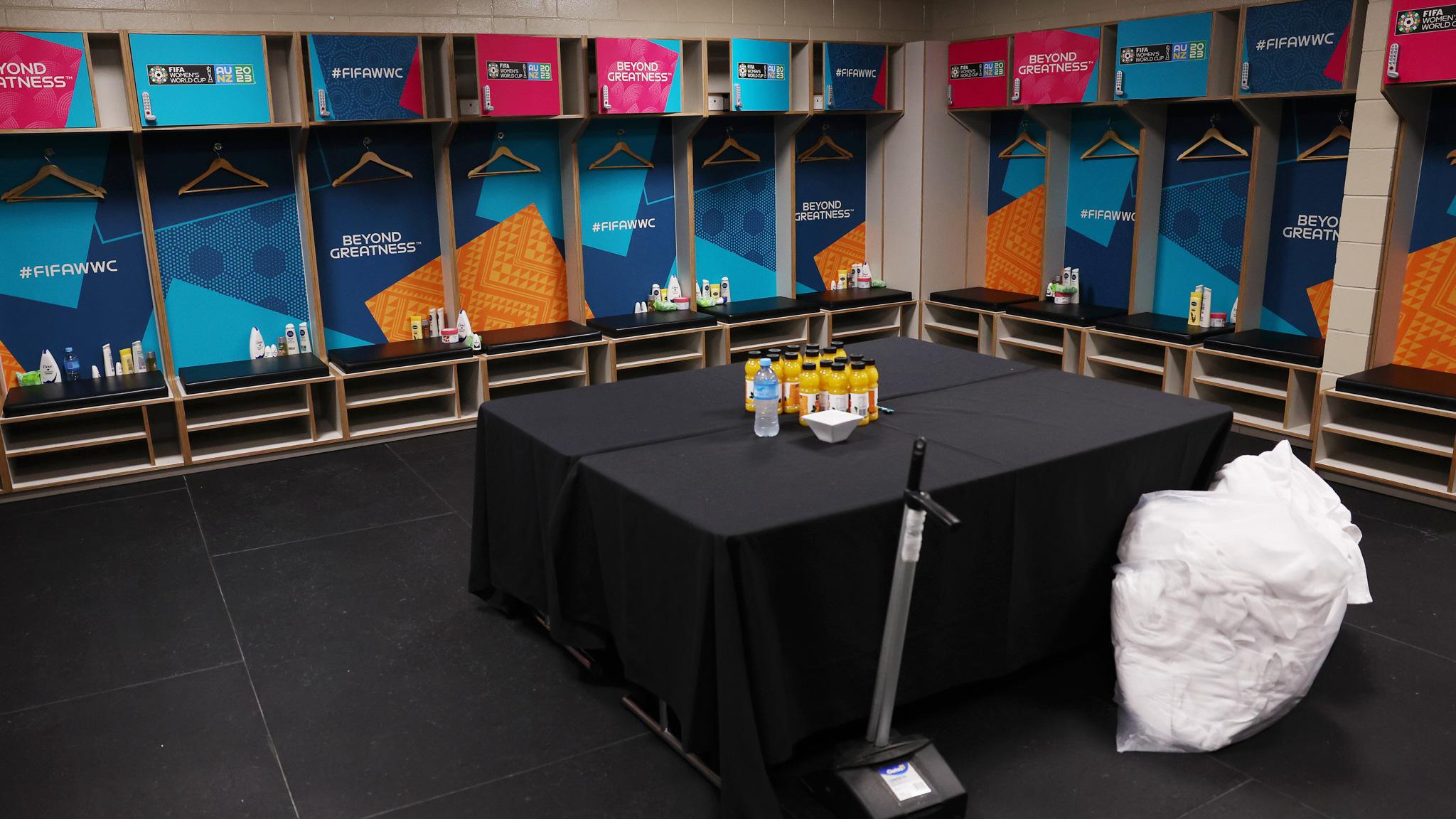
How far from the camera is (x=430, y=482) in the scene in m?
5.34

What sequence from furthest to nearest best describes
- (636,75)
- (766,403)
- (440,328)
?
(440,328) → (636,75) → (766,403)

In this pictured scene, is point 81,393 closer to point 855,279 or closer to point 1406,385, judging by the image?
point 855,279

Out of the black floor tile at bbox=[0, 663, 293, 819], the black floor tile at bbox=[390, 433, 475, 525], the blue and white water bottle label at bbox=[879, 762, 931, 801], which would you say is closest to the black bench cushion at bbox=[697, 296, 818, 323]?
the black floor tile at bbox=[390, 433, 475, 525]

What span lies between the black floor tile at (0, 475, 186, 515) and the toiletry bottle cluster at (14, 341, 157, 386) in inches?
26.4

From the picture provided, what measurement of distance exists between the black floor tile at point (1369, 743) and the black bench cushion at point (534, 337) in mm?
4275

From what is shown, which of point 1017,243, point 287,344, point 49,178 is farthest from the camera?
point 1017,243

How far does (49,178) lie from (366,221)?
5.11 ft

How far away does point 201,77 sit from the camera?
5.27 metres

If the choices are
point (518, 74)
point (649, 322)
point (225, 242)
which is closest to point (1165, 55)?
point (649, 322)

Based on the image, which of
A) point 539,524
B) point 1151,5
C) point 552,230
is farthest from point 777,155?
point 539,524

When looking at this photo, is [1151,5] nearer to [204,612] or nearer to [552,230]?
[552,230]

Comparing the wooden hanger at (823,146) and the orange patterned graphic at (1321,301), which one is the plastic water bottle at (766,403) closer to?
the orange patterned graphic at (1321,301)

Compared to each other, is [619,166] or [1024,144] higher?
[1024,144]

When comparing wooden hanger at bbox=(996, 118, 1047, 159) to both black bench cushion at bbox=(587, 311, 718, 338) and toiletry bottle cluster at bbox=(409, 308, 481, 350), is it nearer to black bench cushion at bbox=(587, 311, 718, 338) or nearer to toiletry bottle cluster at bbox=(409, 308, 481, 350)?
black bench cushion at bbox=(587, 311, 718, 338)
